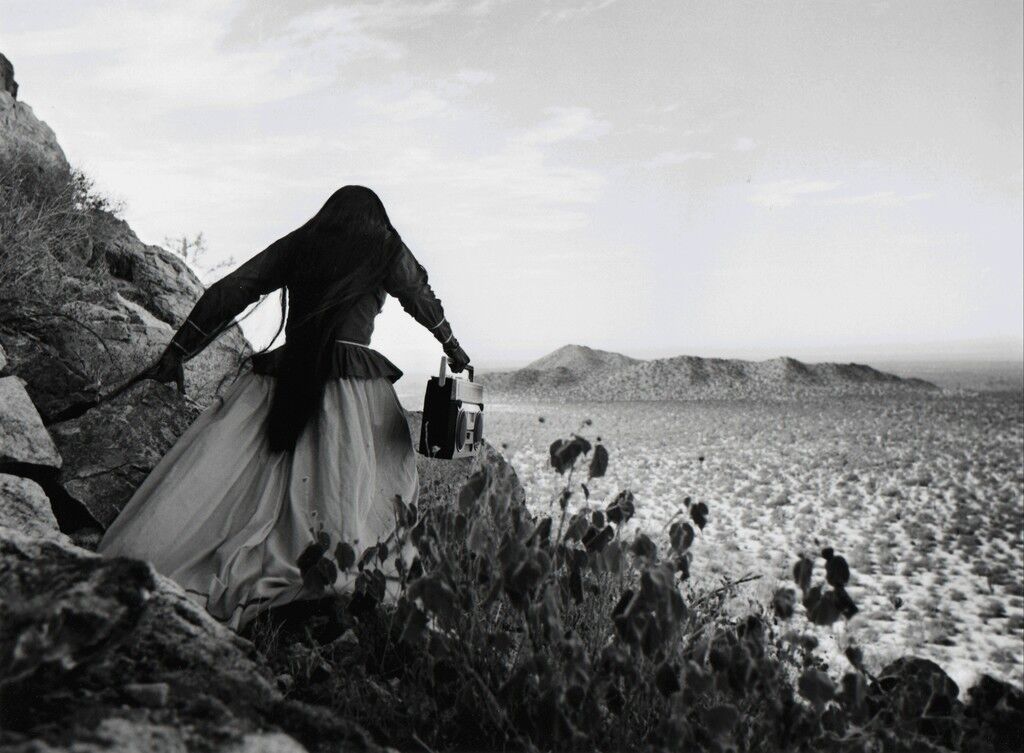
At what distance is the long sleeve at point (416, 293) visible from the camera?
391cm

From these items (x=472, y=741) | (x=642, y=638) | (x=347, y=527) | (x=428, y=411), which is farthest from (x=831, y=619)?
(x=428, y=411)

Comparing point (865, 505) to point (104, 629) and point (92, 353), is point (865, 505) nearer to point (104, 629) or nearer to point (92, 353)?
point (92, 353)

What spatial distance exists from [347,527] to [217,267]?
611 centimetres

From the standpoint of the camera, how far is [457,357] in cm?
414

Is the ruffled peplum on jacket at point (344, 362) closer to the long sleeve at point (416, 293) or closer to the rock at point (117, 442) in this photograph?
the long sleeve at point (416, 293)

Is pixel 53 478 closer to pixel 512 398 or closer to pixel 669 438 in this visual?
pixel 669 438

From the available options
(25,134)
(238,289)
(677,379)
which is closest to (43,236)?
(25,134)

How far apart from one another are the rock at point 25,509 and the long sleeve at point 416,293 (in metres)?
1.82

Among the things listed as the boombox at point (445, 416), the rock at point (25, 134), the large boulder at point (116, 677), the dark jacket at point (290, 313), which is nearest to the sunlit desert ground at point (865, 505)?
the boombox at point (445, 416)

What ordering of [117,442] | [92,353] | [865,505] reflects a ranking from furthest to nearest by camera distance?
[865,505] < [92,353] < [117,442]

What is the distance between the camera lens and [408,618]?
1836 millimetres

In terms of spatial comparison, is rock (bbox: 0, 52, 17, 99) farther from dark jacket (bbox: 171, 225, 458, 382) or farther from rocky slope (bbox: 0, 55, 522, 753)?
dark jacket (bbox: 171, 225, 458, 382)

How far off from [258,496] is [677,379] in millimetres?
36338

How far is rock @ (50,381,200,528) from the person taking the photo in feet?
12.6
